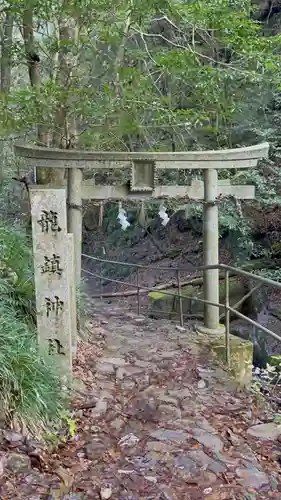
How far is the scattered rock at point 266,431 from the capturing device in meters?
3.33

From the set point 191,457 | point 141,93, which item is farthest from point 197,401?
point 141,93

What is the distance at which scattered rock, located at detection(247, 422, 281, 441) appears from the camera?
3.33 m

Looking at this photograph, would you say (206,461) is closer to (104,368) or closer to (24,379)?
(24,379)

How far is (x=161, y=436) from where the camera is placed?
3.18 meters

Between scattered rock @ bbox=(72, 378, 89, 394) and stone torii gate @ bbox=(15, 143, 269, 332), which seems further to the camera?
stone torii gate @ bbox=(15, 143, 269, 332)

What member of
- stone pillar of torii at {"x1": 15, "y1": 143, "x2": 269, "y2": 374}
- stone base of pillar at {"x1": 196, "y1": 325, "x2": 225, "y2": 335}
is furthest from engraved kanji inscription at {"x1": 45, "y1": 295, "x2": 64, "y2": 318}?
stone base of pillar at {"x1": 196, "y1": 325, "x2": 225, "y2": 335}

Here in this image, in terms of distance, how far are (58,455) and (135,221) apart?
38.4ft

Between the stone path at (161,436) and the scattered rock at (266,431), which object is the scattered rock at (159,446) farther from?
the scattered rock at (266,431)

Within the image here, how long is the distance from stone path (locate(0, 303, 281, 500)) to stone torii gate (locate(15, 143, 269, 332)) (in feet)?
5.34

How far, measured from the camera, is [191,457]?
9.50ft

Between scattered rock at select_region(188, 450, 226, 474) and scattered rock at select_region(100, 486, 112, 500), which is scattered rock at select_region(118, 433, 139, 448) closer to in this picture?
scattered rock at select_region(188, 450, 226, 474)

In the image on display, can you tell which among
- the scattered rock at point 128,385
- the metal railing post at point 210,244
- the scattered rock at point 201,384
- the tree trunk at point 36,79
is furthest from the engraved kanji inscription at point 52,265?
the metal railing post at point 210,244

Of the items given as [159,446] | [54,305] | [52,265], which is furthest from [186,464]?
[52,265]

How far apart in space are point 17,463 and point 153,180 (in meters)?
4.14
